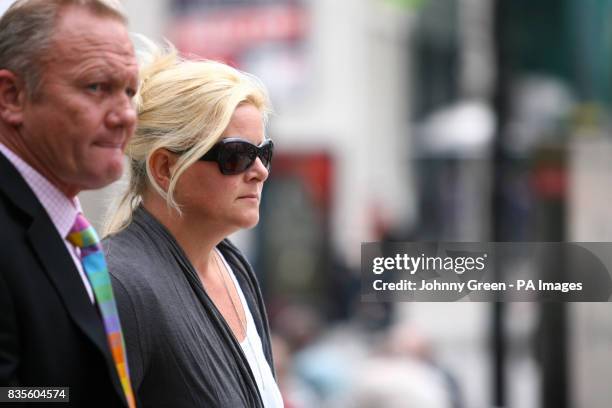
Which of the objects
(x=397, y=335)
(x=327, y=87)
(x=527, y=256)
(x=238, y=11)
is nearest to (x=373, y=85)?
(x=327, y=87)

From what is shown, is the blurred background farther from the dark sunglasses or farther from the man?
the man

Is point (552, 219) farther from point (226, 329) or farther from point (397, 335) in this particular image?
point (226, 329)

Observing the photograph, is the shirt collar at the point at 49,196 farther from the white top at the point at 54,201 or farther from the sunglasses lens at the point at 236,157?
the sunglasses lens at the point at 236,157

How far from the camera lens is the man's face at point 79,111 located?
196 centimetres

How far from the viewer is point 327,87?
26219 millimetres

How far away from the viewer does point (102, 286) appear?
2.05m

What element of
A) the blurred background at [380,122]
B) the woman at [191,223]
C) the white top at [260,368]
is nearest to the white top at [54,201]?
the woman at [191,223]

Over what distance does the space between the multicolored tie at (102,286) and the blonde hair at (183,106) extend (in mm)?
438

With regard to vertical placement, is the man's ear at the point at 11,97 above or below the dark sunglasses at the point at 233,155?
above

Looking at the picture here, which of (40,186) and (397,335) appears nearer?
(40,186)

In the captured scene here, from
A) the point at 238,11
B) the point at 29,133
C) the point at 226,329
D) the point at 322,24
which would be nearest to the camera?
the point at 29,133

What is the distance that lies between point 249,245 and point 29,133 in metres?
23.4

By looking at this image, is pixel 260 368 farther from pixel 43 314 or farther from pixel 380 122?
pixel 380 122

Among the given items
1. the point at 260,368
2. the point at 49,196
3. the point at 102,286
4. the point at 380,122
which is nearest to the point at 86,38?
the point at 49,196
